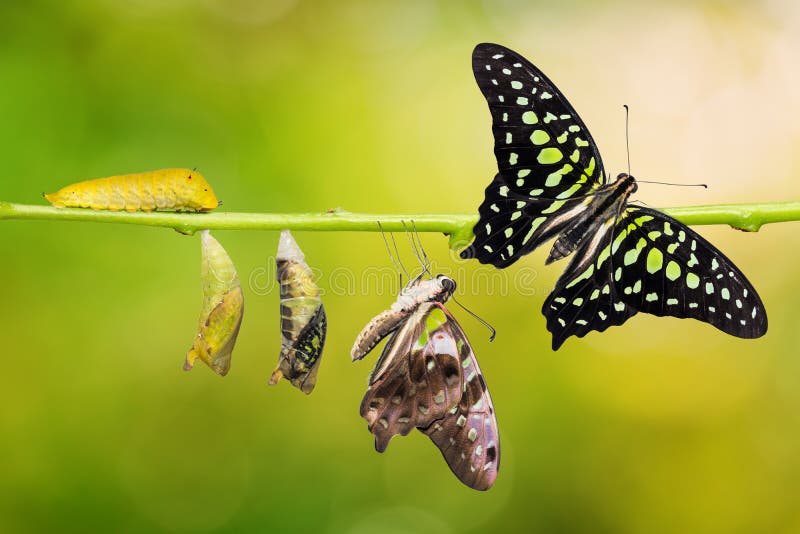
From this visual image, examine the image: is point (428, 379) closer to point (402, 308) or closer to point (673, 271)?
point (402, 308)

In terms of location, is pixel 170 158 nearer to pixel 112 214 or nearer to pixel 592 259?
pixel 112 214

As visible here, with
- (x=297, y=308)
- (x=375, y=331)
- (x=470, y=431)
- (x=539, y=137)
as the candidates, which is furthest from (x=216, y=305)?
(x=539, y=137)

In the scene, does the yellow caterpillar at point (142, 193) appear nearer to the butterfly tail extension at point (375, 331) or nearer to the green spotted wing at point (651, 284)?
the butterfly tail extension at point (375, 331)

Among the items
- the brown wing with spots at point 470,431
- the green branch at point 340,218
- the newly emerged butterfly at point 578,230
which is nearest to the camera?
the green branch at point 340,218

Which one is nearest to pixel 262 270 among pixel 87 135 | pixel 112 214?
pixel 87 135

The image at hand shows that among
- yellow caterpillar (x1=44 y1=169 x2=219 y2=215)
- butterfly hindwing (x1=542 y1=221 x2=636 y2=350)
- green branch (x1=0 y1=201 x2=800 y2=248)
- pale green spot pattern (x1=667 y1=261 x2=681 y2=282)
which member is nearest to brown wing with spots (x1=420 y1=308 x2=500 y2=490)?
butterfly hindwing (x1=542 y1=221 x2=636 y2=350)

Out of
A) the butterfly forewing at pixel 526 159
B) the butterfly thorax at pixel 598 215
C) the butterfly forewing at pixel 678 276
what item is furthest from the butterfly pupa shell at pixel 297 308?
the butterfly forewing at pixel 678 276

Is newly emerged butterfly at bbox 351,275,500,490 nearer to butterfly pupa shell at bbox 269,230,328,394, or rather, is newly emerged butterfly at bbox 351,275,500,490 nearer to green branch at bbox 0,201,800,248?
butterfly pupa shell at bbox 269,230,328,394
